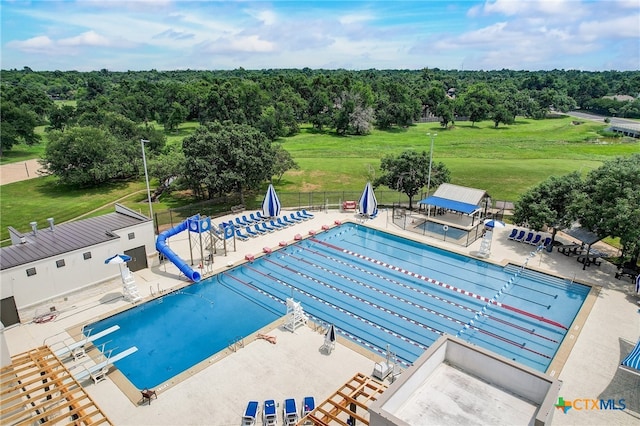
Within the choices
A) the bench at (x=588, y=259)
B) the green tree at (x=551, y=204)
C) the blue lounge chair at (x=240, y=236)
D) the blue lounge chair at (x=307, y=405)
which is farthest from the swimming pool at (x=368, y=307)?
the blue lounge chair at (x=307, y=405)

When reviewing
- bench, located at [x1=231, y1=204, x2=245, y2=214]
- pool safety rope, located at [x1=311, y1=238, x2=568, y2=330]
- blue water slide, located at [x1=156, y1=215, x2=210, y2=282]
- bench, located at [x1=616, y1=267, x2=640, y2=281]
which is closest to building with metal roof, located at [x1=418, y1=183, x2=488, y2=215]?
pool safety rope, located at [x1=311, y1=238, x2=568, y2=330]

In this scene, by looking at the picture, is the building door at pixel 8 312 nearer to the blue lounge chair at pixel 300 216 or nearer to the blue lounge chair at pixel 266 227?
the blue lounge chair at pixel 266 227

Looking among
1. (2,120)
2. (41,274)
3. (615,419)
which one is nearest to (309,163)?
(41,274)

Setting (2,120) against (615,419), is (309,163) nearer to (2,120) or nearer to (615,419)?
(615,419)

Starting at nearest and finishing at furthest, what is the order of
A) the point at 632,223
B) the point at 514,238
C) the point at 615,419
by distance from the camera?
the point at 615,419 < the point at 632,223 < the point at 514,238

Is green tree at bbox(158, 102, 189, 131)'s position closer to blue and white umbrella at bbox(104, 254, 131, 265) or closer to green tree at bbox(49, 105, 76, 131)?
green tree at bbox(49, 105, 76, 131)

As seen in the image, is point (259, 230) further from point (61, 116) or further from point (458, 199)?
point (61, 116)

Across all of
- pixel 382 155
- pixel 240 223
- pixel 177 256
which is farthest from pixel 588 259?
pixel 382 155
